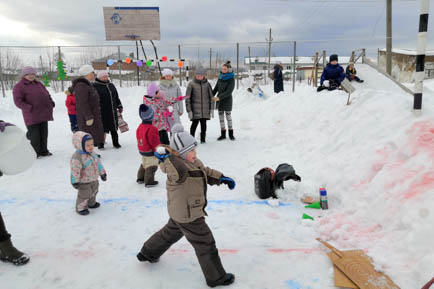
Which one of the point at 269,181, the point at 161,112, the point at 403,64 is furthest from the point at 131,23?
the point at 403,64

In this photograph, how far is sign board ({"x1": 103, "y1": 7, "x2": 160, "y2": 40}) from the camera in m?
19.8

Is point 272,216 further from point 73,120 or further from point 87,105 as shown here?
point 73,120

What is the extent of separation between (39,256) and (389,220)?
3.50m

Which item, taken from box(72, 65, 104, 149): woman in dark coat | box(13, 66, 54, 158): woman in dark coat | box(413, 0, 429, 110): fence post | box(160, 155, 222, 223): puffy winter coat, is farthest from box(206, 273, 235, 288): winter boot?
box(13, 66, 54, 158): woman in dark coat

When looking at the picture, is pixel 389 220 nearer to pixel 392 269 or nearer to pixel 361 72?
pixel 392 269

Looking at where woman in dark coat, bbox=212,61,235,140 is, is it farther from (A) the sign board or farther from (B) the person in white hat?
(A) the sign board

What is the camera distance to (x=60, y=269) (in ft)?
8.99

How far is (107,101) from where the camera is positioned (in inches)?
266

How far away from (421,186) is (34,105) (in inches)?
262

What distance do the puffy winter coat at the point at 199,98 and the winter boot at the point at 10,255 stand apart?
15.8 ft

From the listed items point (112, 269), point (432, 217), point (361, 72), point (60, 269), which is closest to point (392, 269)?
point (432, 217)

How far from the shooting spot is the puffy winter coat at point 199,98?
7.00 m

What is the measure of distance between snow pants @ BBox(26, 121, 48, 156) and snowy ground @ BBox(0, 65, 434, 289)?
30 cm

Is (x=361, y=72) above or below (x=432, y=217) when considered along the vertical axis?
above
